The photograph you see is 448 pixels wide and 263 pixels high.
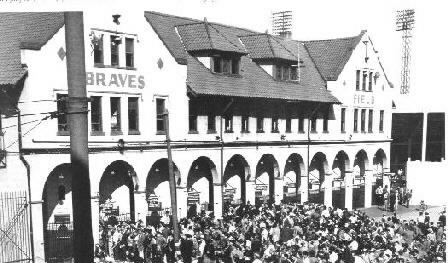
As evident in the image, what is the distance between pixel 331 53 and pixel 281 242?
72.2ft

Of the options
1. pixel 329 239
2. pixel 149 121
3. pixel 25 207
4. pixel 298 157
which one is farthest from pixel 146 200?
pixel 298 157

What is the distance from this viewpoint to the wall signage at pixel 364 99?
38.0 meters

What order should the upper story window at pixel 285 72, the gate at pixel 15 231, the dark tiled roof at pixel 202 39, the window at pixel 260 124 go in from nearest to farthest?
the gate at pixel 15 231 → the dark tiled roof at pixel 202 39 → the window at pixel 260 124 → the upper story window at pixel 285 72

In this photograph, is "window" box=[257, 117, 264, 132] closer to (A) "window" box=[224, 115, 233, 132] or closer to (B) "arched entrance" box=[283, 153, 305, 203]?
(A) "window" box=[224, 115, 233, 132]

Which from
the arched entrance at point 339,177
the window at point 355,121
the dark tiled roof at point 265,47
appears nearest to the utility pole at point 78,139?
the dark tiled roof at point 265,47

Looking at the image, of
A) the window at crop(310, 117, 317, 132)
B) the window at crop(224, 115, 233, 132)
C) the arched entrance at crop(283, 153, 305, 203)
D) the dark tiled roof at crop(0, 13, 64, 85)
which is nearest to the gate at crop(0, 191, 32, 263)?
the dark tiled roof at crop(0, 13, 64, 85)

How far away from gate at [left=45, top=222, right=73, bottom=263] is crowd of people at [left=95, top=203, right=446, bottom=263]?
1521 mm

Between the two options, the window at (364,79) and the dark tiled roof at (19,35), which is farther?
the window at (364,79)

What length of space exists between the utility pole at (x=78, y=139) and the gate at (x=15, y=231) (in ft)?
45.9

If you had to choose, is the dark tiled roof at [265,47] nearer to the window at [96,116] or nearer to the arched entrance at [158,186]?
the arched entrance at [158,186]

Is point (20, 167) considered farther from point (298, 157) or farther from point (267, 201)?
point (298, 157)

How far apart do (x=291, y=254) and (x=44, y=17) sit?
15.1 metres

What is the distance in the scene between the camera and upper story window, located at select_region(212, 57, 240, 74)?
2909cm

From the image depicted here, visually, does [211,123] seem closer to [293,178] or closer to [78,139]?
[293,178]
